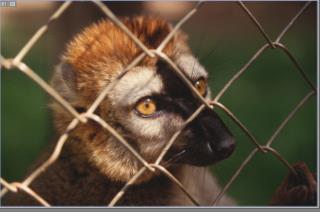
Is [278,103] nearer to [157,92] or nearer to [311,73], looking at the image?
[311,73]

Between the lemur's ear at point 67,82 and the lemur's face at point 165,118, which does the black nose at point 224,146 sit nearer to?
the lemur's face at point 165,118

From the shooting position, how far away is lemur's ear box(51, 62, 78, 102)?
8.67 feet

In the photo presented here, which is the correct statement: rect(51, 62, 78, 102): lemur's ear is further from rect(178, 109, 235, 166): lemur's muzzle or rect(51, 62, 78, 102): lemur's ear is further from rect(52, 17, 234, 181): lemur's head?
rect(178, 109, 235, 166): lemur's muzzle

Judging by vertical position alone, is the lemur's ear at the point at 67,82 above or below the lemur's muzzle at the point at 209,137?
above

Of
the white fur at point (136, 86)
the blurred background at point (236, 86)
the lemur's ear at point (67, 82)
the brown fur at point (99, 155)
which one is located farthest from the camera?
the blurred background at point (236, 86)

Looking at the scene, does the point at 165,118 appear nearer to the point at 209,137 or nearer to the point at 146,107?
the point at 146,107

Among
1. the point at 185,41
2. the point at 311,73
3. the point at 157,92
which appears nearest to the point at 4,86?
the point at 311,73

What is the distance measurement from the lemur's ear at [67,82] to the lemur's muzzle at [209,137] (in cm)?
69

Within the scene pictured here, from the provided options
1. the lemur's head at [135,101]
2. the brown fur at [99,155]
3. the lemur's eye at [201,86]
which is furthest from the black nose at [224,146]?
the lemur's eye at [201,86]

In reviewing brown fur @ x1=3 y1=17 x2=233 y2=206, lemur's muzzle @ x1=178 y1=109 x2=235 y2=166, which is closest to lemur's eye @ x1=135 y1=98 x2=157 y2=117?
brown fur @ x1=3 y1=17 x2=233 y2=206

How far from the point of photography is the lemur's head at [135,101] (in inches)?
88.4

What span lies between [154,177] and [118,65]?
21.8 inches

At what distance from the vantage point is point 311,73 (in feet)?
21.8

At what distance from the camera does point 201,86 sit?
8.80 feet
